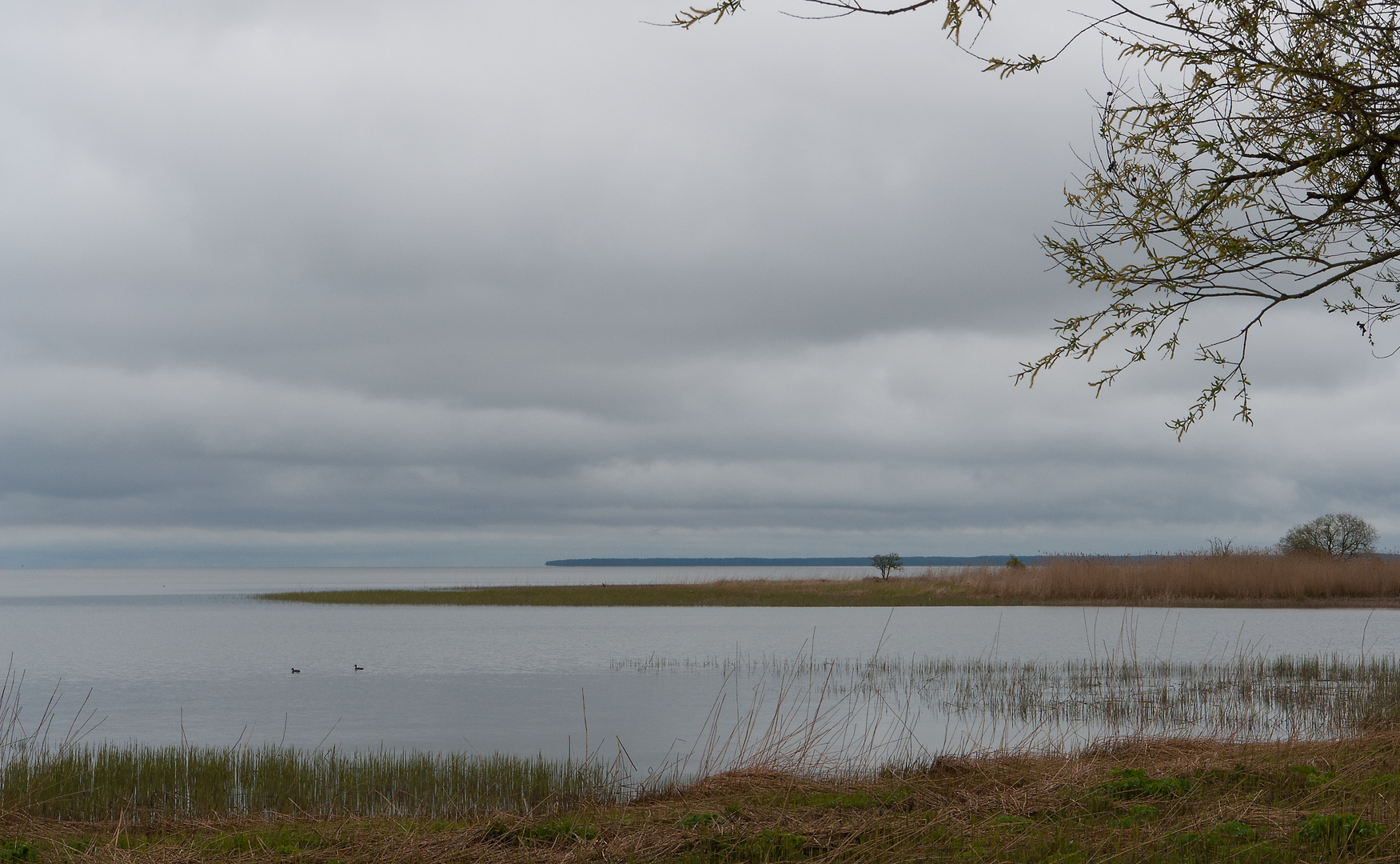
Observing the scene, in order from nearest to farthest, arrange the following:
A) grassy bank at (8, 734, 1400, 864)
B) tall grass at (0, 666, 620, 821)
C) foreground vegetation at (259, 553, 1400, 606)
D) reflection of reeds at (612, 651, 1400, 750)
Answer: grassy bank at (8, 734, 1400, 864) < tall grass at (0, 666, 620, 821) < reflection of reeds at (612, 651, 1400, 750) < foreground vegetation at (259, 553, 1400, 606)

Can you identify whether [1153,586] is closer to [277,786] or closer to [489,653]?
[489,653]

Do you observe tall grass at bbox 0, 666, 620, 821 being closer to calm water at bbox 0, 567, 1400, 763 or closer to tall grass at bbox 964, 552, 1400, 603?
calm water at bbox 0, 567, 1400, 763

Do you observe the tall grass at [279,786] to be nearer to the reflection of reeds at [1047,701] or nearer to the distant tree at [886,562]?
the reflection of reeds at [1047,701]

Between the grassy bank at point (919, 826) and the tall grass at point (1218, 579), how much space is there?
3828 centimetres

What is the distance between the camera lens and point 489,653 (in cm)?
3188

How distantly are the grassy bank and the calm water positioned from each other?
187 inches

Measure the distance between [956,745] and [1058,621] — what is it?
1065 inches

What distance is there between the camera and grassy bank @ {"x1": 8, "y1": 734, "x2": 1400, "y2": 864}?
6996mm

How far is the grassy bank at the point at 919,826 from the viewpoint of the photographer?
700cm

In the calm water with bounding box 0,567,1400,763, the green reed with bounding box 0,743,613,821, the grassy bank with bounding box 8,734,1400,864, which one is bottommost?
the calm water with bounding box 0,567,1400,763

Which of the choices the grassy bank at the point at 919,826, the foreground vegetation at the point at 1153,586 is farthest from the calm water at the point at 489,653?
the grassy bank at the point at 919,826

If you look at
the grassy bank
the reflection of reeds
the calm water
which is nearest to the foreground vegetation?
the calm water

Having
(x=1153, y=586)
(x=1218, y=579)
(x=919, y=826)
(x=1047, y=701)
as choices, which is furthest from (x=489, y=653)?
(x=1218, y=579)

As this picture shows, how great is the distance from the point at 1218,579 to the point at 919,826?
46164mm
